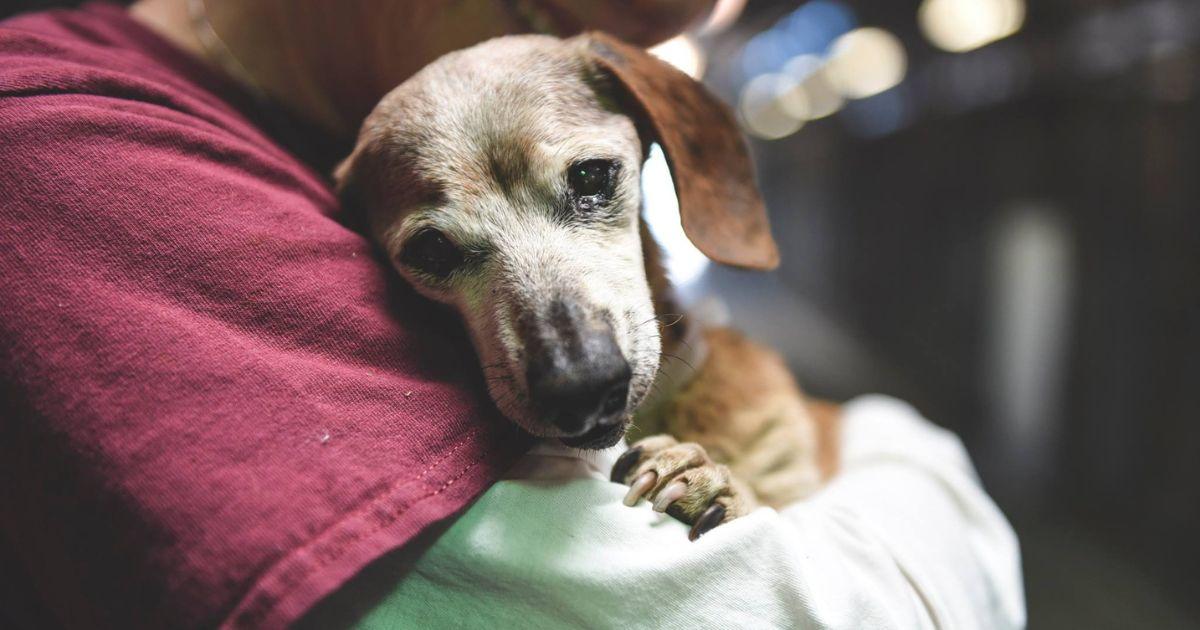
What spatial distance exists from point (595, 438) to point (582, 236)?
0.32 m

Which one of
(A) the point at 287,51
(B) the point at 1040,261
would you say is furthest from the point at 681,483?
(B) the point at 1040,261

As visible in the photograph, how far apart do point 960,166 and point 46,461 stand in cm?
593

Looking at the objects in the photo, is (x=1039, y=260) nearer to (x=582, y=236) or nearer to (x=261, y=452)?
(x=582, y=236)

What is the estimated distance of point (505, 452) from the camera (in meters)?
0.83

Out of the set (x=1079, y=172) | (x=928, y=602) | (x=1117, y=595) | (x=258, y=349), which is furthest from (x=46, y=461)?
(x=1079, y=172)

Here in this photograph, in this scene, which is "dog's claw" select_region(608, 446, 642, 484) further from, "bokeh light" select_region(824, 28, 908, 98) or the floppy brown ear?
"bokeh light" select_region(824, 28, 908, 98)

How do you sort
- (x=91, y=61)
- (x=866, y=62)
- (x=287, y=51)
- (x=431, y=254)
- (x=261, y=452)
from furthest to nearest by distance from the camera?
(x=866, y=62) → (x=287, y=51) → (x=431, y=254) → (x=91, y=61) → (x=261, y=452)

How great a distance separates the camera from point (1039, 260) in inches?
171

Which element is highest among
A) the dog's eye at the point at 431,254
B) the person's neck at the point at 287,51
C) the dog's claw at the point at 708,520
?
the person's neck at the point at 287,51

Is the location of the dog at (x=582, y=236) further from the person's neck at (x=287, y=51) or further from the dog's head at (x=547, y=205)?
the person's neck at (x=287, y=51)

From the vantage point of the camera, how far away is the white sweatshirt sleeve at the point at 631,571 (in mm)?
729

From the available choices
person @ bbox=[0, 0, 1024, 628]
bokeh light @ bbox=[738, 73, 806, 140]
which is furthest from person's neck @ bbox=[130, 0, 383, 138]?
bokeh light @ bbox=[738, 73, 806, 140]

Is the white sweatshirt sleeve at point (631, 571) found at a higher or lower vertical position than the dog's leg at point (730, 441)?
higher

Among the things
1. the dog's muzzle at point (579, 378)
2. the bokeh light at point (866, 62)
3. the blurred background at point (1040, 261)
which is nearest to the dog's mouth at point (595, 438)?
the dog's muzzle at point (579, 378)
